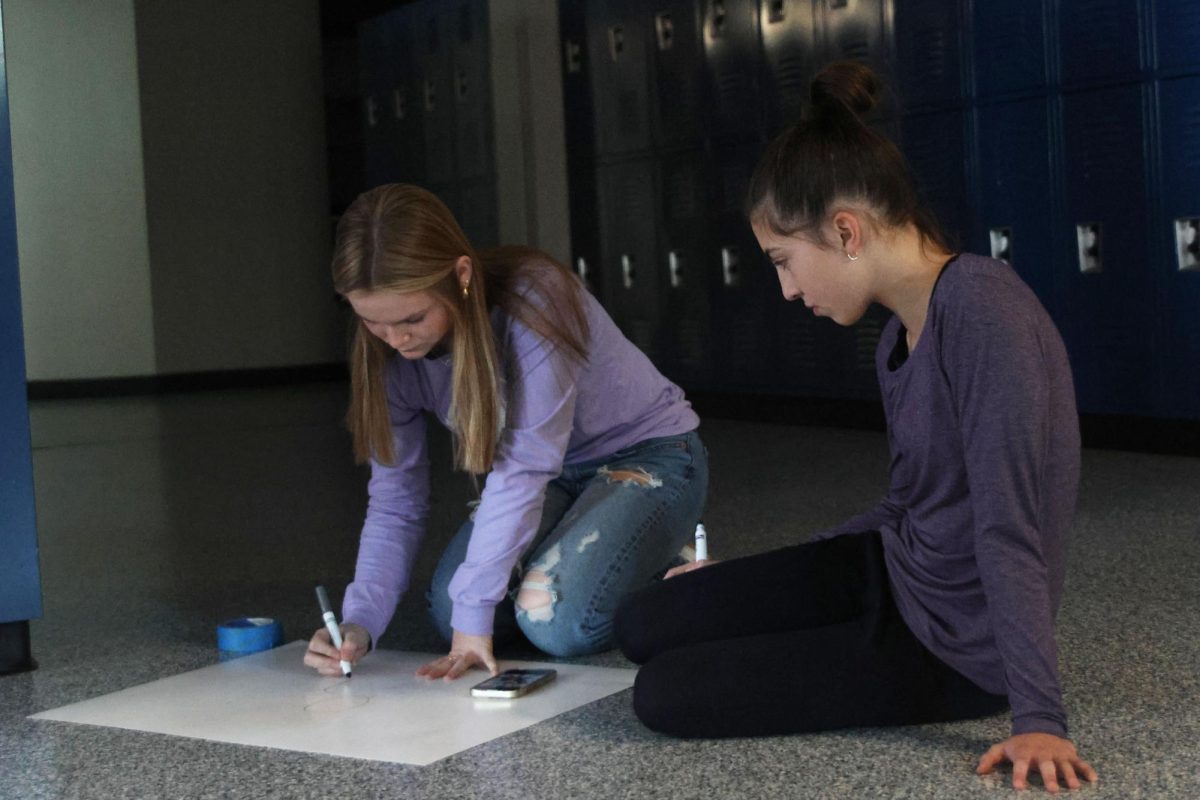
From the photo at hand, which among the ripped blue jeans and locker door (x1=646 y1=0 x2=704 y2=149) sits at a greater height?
locker door (x1=646 y1=0 x2=704 y2=149)

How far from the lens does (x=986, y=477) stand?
1.52m

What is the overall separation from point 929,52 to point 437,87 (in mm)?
3717

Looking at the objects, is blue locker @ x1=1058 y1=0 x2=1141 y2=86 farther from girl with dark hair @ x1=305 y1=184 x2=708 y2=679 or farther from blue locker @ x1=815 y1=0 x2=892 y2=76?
girl with dark hair @ x1=305 y1=184 x2=708 y2=679

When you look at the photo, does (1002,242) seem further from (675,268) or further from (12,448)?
(12,448)

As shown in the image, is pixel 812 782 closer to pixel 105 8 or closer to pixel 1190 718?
pixel 1190 718

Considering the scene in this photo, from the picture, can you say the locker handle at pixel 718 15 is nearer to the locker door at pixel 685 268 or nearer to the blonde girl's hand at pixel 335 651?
the locker door at pixel 685 268

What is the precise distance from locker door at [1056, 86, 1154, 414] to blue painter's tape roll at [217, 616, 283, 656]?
2911mm

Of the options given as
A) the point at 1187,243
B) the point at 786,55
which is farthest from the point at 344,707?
the point at 786,55

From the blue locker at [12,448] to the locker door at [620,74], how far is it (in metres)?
4.18

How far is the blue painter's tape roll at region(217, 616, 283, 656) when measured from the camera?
8.04ft

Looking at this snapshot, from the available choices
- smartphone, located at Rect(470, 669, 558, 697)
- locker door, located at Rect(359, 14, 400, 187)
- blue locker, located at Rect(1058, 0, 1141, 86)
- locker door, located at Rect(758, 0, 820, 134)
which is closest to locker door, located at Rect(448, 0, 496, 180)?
locker door, located at Rect(359, 14, 400, 187)

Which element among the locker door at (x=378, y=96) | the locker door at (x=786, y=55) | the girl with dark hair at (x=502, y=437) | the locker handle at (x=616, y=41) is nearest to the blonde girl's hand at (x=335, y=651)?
the girl with dark hair at (x=502, y=437)

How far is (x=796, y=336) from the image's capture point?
5.63m

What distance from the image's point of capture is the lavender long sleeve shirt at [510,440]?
214cm
